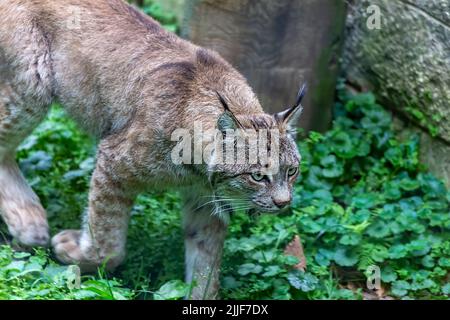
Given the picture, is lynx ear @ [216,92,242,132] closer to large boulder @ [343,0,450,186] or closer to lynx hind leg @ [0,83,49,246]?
lynx hind leg @ [0,83,49,246]

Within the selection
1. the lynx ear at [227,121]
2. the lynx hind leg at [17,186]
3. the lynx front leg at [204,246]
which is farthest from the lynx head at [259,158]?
the lynx hind leg at [17,186]

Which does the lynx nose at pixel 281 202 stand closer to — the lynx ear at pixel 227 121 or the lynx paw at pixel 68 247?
the lynx ear at pixel 227 121

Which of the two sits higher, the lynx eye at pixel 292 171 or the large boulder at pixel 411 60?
the large boulder at pixel 411 60

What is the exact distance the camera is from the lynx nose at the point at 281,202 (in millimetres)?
5457

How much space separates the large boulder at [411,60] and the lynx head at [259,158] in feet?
6.49

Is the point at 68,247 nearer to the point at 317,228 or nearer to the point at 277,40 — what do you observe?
the point at 317,228

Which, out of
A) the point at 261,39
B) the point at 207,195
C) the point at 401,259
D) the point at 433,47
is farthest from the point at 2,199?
the point at 433,47

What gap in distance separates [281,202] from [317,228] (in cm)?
142

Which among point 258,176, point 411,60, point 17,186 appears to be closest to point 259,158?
point 258,176

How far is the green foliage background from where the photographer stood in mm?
6320

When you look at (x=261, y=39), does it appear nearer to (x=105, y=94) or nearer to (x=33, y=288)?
(x=105, y=94)

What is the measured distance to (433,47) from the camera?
7.07 metres

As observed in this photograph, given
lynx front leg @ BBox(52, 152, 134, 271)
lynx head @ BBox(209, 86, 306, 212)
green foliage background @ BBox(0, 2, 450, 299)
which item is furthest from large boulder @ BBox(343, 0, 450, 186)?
lynx front leg @ BBox(52, 152, 134, 271)

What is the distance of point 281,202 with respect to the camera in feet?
17.9
